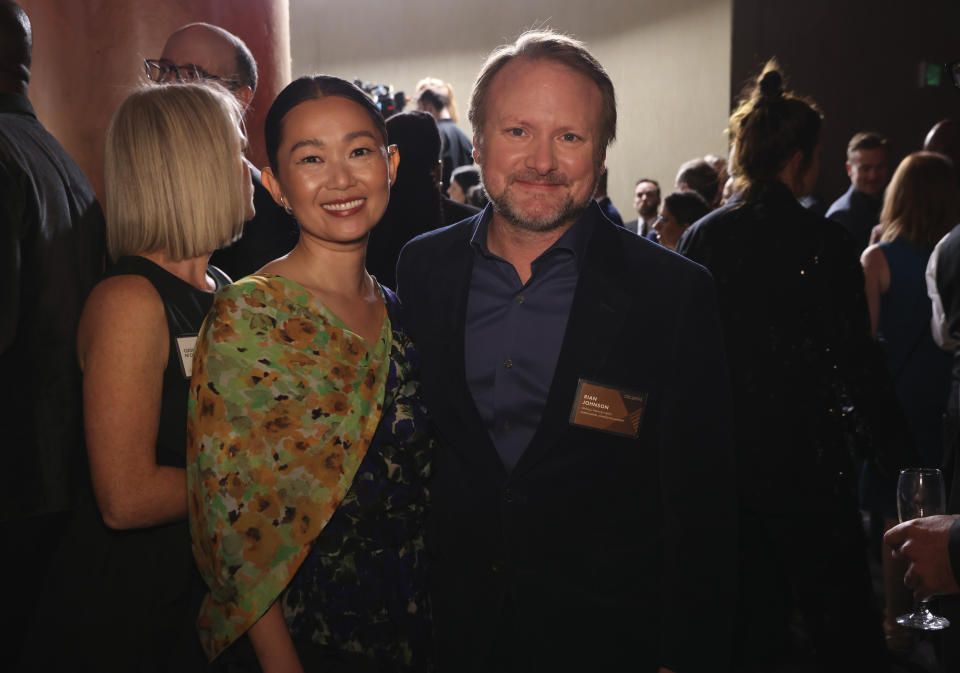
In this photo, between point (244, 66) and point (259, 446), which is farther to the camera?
point (244, 66)

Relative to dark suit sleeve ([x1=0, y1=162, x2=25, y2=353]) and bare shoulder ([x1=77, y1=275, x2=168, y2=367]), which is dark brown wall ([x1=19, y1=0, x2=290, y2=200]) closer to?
dark suit sleeve ([x1=0, y1=162, x2=25, y2=353])

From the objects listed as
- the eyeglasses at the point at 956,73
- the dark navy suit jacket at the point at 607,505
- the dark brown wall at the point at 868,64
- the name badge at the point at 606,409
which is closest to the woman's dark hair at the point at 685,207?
the eyeglasses at the point at 956,73

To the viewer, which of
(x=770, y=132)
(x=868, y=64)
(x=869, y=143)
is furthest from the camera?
(x=868, y=64)

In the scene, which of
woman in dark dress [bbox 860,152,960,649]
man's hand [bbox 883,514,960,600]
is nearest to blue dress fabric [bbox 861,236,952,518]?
woman in dark dress [bbox 860,152,960,649]

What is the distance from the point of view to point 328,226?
5.23ft

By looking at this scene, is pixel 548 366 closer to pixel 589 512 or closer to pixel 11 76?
pixel 589 512

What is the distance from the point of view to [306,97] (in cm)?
161

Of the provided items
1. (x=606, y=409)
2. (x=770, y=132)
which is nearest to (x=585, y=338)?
(x=606, y=409)

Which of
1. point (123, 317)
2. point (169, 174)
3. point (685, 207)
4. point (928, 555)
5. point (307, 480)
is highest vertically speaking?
point (169, 174)

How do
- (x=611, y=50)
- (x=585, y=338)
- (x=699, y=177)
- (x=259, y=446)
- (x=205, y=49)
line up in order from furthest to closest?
(x=611, y=50) → (x=699, y=177) → (x=205, y=49) → (x=585, y=338) → (x=259, y=446)

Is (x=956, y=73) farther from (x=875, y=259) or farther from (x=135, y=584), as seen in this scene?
(x=135, y=584)

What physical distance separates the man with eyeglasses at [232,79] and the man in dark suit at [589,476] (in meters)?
0.83

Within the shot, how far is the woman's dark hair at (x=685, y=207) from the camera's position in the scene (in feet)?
14.1

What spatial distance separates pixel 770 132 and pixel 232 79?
1711 millimetres
